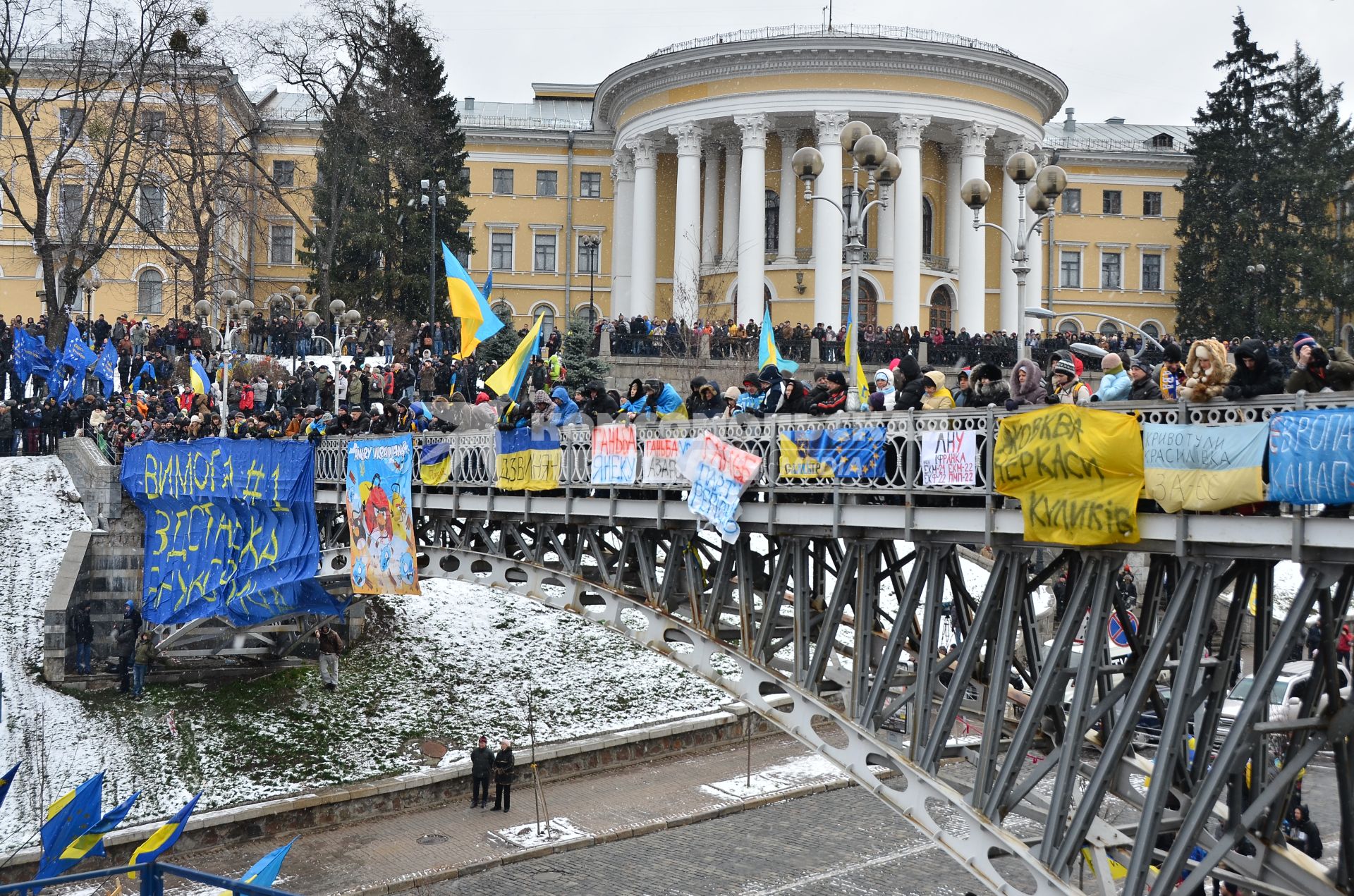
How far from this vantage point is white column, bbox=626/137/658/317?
57500 millimetres

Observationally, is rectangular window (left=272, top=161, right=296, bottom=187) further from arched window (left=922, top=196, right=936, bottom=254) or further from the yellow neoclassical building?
arched window (left=922, top=196, right=936, bottom=254)

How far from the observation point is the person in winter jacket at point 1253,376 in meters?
10.1

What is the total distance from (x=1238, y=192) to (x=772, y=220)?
64.8 ft

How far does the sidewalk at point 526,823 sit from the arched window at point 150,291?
43.5m

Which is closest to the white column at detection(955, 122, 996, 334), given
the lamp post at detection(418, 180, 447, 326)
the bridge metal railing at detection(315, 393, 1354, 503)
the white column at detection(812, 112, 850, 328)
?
the white column at detection(812, 112, 850, 328)

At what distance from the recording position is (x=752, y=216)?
53.2m

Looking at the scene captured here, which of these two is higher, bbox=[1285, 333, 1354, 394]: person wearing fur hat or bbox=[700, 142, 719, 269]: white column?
bbox=[700, 142, 719, 269]: white column

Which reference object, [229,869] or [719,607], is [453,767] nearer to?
[229,869]

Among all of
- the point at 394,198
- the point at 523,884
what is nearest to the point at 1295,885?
the point at 523,884

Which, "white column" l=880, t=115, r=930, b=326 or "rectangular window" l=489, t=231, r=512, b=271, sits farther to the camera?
"rectangular window" l=489, t=231, r=512, b=271

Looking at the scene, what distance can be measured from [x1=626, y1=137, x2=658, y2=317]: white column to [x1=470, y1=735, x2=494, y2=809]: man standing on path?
112 ft

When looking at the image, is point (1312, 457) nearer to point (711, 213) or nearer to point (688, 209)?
point (688, 209)

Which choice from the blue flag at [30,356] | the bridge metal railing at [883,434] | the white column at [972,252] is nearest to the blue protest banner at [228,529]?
the bridge metal railing at [883,434]

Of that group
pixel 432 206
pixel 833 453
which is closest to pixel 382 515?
pixel 833 453
